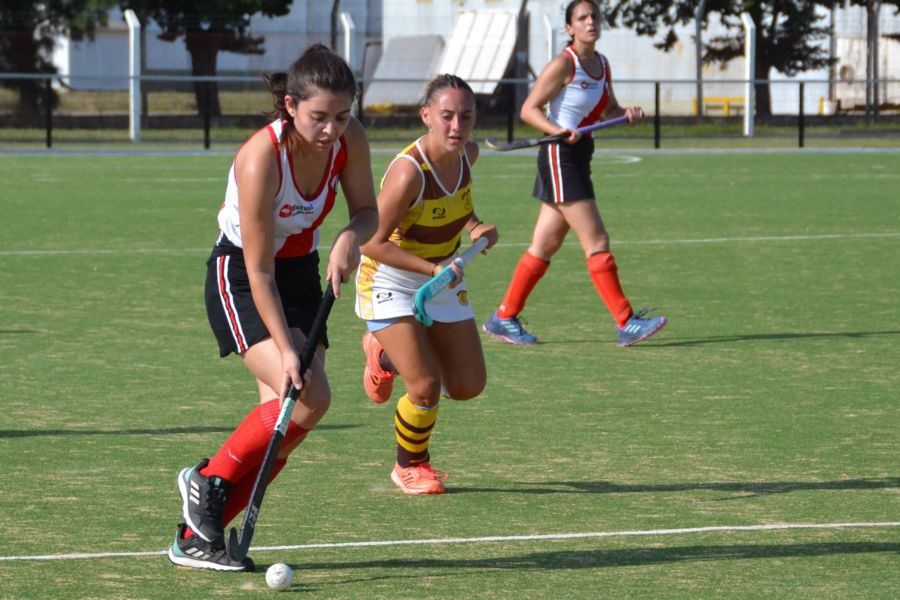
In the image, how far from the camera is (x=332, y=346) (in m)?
10.1

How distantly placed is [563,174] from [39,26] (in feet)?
97.4

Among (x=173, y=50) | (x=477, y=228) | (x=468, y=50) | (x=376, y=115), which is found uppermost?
(x=468, y=50)

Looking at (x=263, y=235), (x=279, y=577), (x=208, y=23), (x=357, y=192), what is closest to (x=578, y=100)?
(x=357, y=192)

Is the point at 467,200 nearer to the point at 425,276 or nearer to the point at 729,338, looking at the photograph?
the point at 425,276

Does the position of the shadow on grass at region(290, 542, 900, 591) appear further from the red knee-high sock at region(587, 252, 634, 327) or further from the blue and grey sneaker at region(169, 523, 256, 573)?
the red knee-high sock at region(587, 252, 634, 327)

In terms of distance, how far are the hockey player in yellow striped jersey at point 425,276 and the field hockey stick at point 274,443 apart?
1.16m

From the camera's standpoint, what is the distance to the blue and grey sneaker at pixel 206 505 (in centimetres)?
528

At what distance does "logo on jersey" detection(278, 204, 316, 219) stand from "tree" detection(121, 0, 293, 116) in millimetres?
32686

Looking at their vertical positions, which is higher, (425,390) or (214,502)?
(425,390)

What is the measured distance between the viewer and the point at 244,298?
5484 mm

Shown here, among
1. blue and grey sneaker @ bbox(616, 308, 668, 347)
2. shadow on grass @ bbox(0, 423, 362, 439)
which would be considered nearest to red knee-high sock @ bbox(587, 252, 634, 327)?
blue and grey sneaker @ bbox(616, 308, 668, 347)

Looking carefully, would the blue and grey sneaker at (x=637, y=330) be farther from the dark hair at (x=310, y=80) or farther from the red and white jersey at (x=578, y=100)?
the dark hair at (x=310, y=80)

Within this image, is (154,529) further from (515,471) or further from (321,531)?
(515,471)

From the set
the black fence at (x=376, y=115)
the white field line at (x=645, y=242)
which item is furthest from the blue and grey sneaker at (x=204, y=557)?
the black fence at (x=376, y=115)
